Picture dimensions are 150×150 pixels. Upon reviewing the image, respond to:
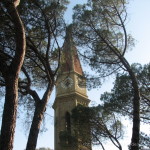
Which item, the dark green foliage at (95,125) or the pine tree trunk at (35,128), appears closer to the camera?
the pine tree trunk at (35,128)

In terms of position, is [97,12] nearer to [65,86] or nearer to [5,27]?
[5,27]

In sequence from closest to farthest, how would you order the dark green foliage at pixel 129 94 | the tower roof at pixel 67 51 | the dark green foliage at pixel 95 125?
the tower roof at pixel 67 51
the dark green foliage at pixel 129 94
the dark green foliage at pixel 95 125

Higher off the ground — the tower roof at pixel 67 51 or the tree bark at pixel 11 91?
the tower roof at pixel 67 51

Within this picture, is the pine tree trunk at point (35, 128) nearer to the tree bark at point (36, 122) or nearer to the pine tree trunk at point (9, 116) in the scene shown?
the tree bark at point (36, 122)

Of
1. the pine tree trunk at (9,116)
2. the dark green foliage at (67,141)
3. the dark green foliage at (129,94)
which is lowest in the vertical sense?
the pine tree trunk at (9,116)

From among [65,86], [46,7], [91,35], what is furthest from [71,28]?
[65,86]

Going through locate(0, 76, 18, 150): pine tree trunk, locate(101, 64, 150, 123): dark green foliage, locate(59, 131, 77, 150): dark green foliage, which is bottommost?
locate(0, 76, 18, 150): pine tree trunk

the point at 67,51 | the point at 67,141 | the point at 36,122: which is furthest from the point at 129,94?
the point at 67,141

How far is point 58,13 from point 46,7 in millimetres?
450

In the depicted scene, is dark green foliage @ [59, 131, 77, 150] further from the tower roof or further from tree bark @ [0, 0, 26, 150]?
tree bark @ [0, 0, 26, 150]

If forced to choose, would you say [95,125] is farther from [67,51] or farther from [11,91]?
[11,91]

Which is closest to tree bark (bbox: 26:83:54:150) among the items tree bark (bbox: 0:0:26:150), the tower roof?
tree bark (bbox: 0:0:26:150)

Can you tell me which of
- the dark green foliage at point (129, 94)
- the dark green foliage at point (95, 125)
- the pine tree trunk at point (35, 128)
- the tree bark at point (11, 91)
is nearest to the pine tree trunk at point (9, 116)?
the tree bark at point (11, 91)

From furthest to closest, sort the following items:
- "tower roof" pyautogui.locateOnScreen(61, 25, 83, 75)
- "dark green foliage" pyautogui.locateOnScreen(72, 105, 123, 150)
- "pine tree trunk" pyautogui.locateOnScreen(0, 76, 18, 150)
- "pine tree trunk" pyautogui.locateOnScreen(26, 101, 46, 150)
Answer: "dark green foliage" pyautogui.locateOnScreen(72, 105, 123, 150), "tower roof" pyautogui.locateOnScreen(61, 25, 83, 75), "pine tree trunk" pyautogui.locateOnScreen(26, 101, 46, 150), "pine tree trunk" pyautogui.locateOnScreen(0, 76, 18, 150)
